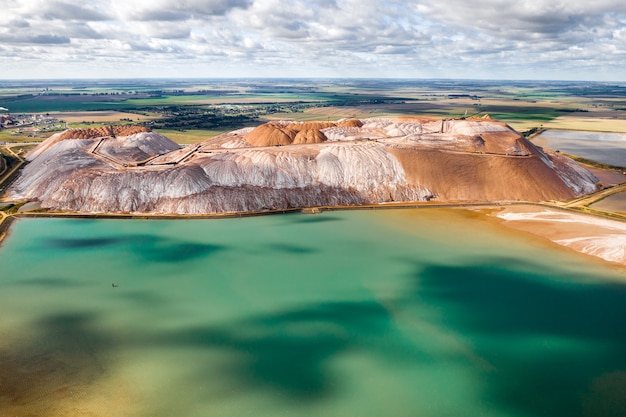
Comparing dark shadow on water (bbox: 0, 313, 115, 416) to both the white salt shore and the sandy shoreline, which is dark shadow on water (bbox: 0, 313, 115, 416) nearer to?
the sandy shoreline

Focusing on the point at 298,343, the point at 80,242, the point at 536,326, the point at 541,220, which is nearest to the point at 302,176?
the point at 80,242

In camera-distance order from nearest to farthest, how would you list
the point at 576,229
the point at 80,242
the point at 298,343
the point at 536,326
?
the point at 298,343 < the point at 536,326 < the point at 80,242 < the point at 576,229

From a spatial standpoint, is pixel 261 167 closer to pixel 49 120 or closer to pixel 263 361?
pixel 263 361

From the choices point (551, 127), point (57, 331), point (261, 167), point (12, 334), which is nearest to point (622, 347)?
point (57, 331)

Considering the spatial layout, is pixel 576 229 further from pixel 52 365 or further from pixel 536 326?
pixel 52 365

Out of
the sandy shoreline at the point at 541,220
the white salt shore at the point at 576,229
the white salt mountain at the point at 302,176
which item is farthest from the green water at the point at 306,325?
the white salt mountain at the point at 302,176

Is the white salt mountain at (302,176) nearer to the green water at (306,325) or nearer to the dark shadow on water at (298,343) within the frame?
the green water at (306,325)
